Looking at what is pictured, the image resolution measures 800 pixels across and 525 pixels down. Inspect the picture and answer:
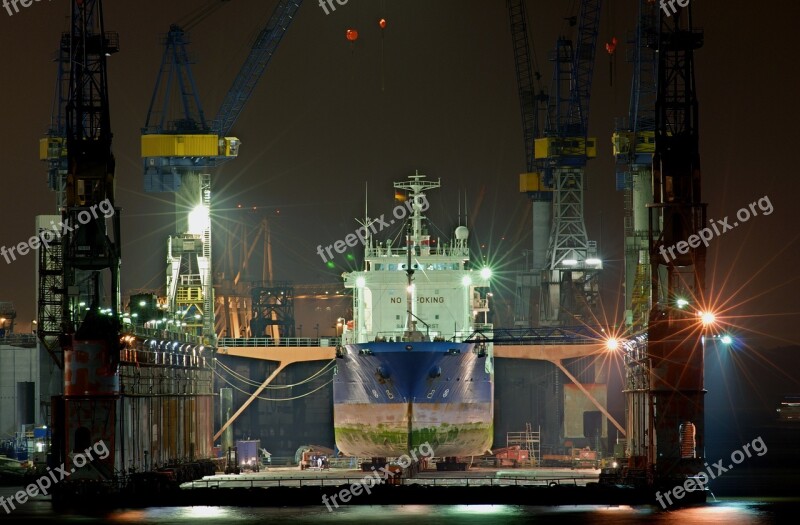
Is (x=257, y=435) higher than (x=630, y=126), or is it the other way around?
(x=630, y=126)

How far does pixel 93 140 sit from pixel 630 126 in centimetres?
4514

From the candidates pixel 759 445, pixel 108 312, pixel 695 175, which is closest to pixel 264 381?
pixel 108 312

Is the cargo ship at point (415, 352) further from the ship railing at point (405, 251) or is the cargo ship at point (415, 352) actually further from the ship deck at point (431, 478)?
the ship deck at point (431, 478)

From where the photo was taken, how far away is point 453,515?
6512cm

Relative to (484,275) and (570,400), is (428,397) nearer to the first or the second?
(484,275)

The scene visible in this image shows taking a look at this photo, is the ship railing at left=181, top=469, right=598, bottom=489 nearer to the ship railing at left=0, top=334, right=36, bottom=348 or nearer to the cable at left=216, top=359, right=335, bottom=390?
the cable at left=216, top=359, right=335, bottom=390

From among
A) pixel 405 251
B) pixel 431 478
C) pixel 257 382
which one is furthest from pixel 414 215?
pixel 431 478

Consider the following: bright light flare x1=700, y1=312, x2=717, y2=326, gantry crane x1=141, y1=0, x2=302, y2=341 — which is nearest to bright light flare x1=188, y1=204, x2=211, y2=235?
gantry crane x1=141, y1=0, x2=302, y2=341

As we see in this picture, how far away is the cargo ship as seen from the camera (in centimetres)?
8350

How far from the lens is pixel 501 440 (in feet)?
349

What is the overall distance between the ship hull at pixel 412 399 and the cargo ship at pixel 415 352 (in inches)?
2.1

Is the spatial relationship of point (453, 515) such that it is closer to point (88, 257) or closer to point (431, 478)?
point (431, 478)

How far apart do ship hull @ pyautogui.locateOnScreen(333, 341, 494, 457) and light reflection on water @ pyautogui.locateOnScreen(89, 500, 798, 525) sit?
12296 mm

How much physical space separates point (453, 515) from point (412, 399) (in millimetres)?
18664
